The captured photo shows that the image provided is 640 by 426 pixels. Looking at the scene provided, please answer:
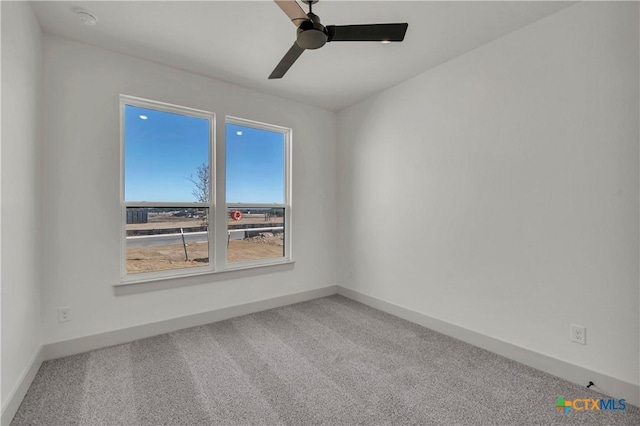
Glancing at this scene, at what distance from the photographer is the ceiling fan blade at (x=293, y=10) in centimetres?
151

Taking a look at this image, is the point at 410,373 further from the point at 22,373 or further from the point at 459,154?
the point at 22,373

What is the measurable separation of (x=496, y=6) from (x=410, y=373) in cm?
284

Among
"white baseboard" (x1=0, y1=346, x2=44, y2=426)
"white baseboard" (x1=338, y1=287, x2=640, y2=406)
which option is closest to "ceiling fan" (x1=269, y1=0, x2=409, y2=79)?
"white baseboard" (x1=338, y1=287, x2=640, y2=406)

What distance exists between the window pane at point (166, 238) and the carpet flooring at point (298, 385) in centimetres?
76

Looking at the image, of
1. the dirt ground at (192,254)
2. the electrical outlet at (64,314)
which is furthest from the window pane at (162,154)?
the electrical outlet at (64,314)

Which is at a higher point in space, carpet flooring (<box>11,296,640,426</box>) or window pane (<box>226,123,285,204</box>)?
window pane (<box>226,123,285,204</box>)

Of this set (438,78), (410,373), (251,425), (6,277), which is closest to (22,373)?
(6,277)

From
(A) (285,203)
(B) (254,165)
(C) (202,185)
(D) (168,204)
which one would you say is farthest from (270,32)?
(A) (285,203)

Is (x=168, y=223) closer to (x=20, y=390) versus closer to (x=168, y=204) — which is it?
(x=168, y=204)

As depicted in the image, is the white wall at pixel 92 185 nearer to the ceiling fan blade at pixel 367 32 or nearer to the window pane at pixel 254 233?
the window pane at pixel 254 233

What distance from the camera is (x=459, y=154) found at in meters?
2.82

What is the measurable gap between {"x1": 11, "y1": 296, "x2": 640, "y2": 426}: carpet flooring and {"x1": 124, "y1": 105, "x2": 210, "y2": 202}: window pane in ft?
4.91

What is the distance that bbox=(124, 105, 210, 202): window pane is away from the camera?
2890 millimetres

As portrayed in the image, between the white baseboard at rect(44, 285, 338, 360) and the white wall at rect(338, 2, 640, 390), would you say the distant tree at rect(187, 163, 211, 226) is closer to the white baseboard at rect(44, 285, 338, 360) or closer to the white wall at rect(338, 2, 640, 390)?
the white baseboard at rect(44, 285, 338, 360)
